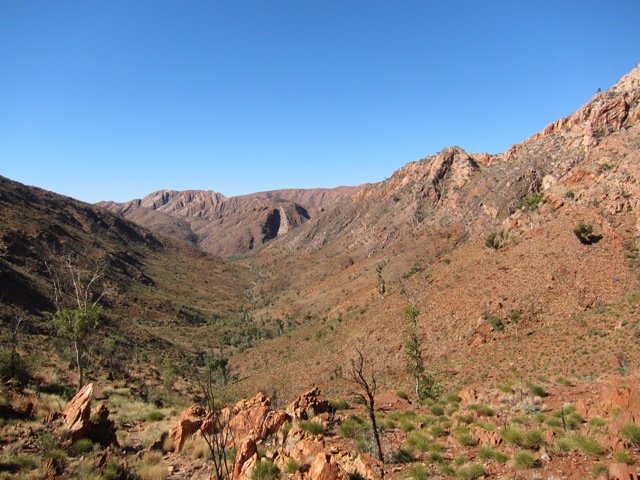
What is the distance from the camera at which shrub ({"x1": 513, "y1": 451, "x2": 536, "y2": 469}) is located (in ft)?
24.7

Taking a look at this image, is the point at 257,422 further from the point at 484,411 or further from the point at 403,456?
the point at 484,411

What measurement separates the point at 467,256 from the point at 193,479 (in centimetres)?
4223

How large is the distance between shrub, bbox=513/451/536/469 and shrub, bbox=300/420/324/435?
4868 mm

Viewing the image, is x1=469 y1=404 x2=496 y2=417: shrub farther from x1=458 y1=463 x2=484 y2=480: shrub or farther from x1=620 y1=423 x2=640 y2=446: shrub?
x1=458 y1=463 x2=484 y2=480: shrub

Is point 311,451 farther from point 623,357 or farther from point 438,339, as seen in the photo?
point 438,339

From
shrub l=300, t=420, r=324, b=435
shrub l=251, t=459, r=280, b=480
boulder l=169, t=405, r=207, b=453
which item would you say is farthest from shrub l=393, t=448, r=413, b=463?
boulder l=169, t=405, r=207, b=453

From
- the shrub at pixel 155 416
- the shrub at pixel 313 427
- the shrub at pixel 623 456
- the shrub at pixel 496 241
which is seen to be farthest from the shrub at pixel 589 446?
the shrub at pixel 496 241

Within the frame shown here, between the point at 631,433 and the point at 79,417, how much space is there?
42.2 feet

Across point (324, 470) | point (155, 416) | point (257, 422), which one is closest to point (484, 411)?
point (324, 470)

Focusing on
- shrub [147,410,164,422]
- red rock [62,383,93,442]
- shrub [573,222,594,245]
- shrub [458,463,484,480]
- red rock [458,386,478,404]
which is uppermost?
shrub [573,222,594,245]

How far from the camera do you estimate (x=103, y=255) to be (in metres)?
86.4

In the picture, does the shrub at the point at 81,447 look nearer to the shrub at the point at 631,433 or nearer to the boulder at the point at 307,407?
the boulder at the point at 307,407

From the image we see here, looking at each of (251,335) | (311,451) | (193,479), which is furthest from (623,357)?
(251,335)

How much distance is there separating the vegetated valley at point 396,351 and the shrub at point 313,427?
6cm
